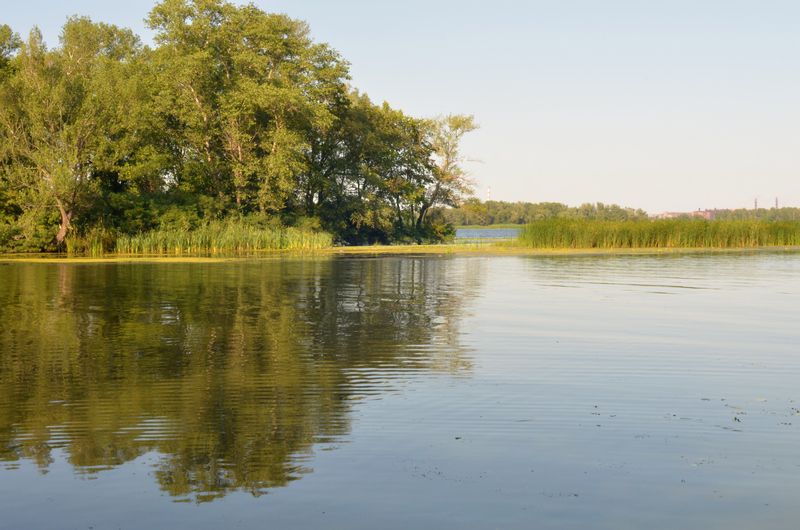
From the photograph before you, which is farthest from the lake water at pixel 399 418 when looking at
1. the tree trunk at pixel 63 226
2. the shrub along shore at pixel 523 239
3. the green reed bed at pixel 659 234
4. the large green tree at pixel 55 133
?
the green reed bed at pixel 659 234

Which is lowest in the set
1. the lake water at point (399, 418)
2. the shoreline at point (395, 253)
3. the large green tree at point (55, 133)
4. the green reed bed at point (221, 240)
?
the lake water at point (399, 418)

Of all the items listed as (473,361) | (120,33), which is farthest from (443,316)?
(120,33)

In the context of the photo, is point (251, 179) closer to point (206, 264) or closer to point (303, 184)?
point (303, 184)

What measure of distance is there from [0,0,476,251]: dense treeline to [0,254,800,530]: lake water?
127ft

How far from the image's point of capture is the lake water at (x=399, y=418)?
7.21 meters

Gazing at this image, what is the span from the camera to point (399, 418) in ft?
33.5

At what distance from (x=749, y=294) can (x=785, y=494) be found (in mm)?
20996

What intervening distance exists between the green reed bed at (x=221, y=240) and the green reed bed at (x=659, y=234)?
1661 cm

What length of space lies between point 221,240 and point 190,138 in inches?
372

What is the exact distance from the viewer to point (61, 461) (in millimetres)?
8461

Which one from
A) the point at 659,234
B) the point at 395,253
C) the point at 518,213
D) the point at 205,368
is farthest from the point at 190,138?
the point at 518,213

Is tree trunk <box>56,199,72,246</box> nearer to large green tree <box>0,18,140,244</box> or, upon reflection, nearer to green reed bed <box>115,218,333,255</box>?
large green tree <box>0,18,140,244</box>

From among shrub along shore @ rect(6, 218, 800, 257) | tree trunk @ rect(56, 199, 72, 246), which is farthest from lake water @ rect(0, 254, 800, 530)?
tree trunk @ rect(56, 199, 72, 246)

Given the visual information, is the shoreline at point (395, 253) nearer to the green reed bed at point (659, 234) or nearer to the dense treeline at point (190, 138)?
the green reed bed at point (659, 234)
